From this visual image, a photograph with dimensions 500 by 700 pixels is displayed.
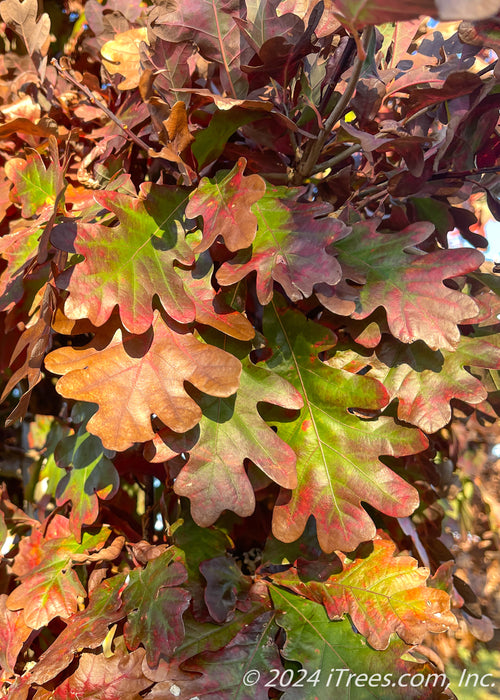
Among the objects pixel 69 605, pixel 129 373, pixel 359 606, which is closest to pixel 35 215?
pixel 129 373

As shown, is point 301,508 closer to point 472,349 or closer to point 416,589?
point 416,589

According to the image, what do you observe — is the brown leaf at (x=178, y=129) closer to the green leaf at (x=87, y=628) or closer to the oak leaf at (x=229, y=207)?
the oak leaf at (x=229, y=207)

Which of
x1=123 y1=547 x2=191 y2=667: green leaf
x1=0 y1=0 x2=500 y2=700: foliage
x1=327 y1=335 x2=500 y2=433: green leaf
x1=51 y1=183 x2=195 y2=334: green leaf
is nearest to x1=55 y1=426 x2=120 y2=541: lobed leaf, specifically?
x1=0 y1=0 x2=500 y2=700: foliage

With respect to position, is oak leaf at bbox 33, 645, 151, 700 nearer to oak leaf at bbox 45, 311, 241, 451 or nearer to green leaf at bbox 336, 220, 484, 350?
oak leaf at bbox 45, 311, 241, 451

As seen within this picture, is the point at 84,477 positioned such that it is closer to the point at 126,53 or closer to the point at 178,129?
the point at 178,129

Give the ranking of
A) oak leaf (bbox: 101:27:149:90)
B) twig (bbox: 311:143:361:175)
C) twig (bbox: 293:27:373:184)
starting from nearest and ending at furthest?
twig (bbox: 293:27:373:184), twig (bbox: 311:143:361:175), oak leaf (bbox: 101:27:149:90)

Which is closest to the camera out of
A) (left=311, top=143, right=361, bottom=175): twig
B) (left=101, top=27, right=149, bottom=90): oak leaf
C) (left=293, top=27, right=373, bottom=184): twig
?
(left=293, top=27, right=373, bottom=184): twig

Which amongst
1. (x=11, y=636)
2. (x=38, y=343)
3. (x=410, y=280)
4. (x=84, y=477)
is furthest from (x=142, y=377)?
(x=11, y=636)

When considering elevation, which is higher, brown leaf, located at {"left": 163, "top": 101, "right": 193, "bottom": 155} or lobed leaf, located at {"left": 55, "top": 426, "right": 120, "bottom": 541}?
brown leaf, located at {"left": 163, "top": 101, "right": 193, "bottom": 155}

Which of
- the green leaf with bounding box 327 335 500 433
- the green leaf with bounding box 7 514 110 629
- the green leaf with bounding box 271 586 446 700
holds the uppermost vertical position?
the green leaf with bounding box 327 335 500 433
